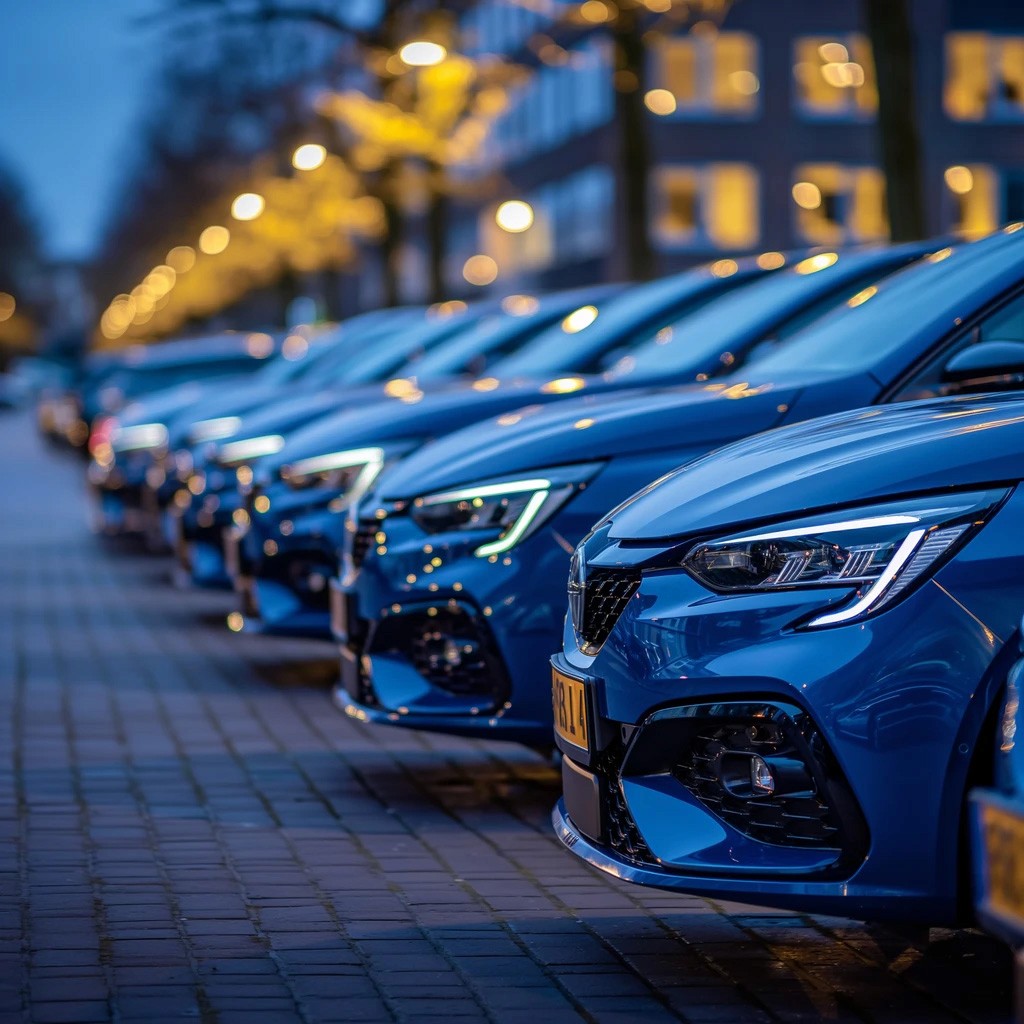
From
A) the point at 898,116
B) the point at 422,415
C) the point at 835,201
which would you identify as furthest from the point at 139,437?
the point at 835,201

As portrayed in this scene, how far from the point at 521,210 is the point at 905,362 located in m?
29.8

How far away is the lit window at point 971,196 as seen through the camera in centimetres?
5266

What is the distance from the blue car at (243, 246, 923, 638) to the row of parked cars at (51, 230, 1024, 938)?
16mm

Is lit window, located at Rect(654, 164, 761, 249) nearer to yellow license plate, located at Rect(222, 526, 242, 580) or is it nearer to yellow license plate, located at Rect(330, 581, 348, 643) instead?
yellow license plate, located at Rect(222, 526, 242, 580)

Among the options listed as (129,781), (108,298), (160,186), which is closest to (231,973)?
(129,781)

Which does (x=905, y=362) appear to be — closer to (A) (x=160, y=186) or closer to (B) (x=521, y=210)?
(B) (x=521, y=210)

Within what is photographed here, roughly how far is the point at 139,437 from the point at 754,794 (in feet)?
40.0

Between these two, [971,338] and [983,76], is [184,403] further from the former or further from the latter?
[983,76]

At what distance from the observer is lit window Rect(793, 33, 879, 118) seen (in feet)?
170

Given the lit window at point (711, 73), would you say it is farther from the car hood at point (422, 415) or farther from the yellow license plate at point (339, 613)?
the yellow license plate at point (339, 613)

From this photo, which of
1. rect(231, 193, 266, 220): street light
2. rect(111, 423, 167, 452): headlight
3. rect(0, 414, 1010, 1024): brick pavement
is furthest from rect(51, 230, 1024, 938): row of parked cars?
rect(231, 193, 266, 220): street light

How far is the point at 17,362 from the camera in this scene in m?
138

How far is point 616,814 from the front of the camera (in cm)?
403

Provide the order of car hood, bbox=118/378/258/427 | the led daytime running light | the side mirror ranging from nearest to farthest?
1. the side mirror
2. the led daytime running light
3. car hood, bbox=118/378/258/427
